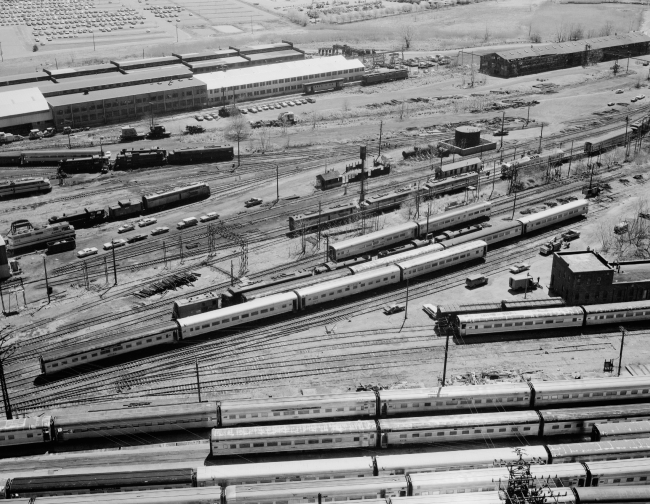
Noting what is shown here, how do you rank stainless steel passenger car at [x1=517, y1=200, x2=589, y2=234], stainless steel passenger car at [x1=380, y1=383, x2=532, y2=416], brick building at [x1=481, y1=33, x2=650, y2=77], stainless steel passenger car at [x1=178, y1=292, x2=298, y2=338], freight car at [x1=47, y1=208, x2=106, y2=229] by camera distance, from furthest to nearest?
brick building at [x1=481, y1=33, x2=650, y2=77]
freight car at [x1=47, y1=208, x2=106, y2=229]
stainless steel passenger car at [x1=517, y1=200, x2=589, y2=234]
stainless steel passenger car at [x1=178, y1=292, x2=298, y2=338]
stainless steel passenger car at [x1=380, y1=383, x2=532, y2=416]

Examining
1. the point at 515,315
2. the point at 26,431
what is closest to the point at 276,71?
the point at 515,315

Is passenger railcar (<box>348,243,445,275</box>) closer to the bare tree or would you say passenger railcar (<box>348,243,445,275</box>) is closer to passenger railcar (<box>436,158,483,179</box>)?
passenger railcar (<box>436,158,483,179</box>)

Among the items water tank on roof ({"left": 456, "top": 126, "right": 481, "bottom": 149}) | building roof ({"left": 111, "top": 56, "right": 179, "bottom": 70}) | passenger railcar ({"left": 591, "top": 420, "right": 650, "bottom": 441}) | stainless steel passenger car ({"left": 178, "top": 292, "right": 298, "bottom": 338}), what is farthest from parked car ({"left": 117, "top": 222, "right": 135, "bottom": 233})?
building roof ({"left": 111, "top": 56, "right": 179, "bottom": 70})

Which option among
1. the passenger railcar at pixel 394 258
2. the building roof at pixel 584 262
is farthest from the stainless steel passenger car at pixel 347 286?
the building roof at pixel 584 262

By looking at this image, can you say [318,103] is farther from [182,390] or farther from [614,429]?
[614,429]

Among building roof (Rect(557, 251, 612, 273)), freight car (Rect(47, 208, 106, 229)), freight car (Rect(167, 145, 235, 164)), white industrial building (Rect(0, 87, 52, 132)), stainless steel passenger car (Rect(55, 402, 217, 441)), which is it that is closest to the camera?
stainless steel passenger car (Rect(55, 402, 217, 441))

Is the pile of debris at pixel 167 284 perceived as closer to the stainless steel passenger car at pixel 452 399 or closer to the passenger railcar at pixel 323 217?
the passenger railcar at pixel 323 217
